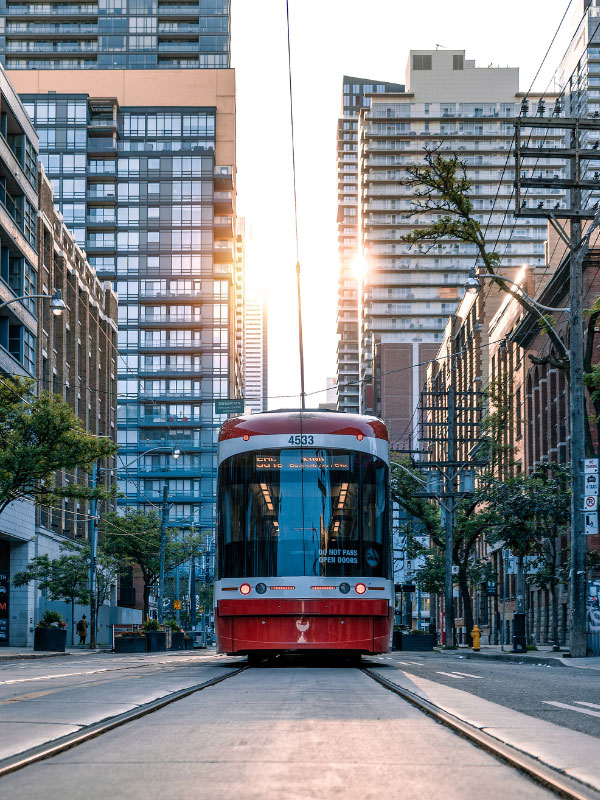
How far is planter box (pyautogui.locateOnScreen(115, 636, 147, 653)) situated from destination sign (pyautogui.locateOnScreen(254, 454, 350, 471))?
3080cm

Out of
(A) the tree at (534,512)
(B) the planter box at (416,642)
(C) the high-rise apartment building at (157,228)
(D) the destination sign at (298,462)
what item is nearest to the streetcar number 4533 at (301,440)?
(D) the destination sign at (298,462)

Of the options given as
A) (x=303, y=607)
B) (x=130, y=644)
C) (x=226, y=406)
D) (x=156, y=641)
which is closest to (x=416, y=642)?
(x=156, y=641)

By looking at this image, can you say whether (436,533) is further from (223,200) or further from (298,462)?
(223,200)

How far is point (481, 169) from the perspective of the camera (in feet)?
485

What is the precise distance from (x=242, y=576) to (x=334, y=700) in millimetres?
7982

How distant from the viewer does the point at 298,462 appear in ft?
65.5

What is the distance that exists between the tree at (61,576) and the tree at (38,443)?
16.5 meters

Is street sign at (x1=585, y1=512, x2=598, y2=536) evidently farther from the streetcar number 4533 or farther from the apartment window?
the apartment window

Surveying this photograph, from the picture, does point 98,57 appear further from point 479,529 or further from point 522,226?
point 479,529

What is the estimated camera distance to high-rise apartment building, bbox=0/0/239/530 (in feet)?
399

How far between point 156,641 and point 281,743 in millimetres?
45524

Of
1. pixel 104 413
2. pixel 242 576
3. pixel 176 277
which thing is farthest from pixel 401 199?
pixel 242 576

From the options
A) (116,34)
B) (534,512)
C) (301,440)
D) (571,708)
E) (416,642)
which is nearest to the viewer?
(571,708)

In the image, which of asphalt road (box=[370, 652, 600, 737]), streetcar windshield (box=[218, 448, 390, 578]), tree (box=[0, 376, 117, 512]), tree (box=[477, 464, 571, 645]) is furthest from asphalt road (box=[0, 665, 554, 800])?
tree (box=[477, 464, 571, 645])
